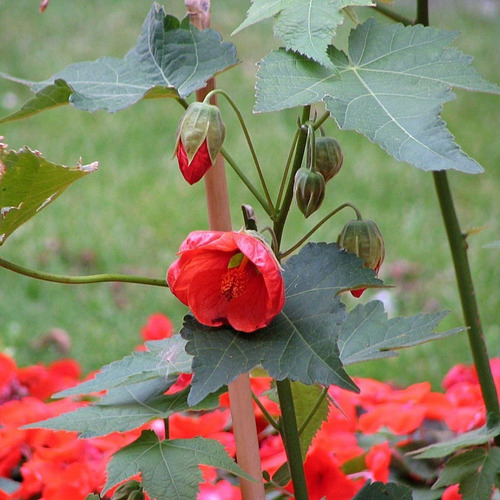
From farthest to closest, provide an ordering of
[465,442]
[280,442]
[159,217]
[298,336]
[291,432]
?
[159,217] → [280,442] → [465,442] → [291,432] → [298,336]

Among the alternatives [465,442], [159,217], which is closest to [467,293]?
[465,442]

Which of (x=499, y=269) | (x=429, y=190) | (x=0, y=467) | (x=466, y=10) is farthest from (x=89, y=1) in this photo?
(x=0, y=467)

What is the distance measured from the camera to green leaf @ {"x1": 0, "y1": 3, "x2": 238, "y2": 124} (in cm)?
68

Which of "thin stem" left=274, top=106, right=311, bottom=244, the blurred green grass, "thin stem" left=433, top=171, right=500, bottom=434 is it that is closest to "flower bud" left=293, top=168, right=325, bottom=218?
"thin stem" left=274, top=106, right=311, bottom=244

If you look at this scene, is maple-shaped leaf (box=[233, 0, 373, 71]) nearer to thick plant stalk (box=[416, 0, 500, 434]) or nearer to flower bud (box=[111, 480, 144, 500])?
thick plant stalk (box=[416, 0, 500, 434])

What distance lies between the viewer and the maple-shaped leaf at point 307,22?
62 centimetres

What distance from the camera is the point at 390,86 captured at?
644mm

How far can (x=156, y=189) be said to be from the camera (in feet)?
10.4

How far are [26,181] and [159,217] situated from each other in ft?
7.54

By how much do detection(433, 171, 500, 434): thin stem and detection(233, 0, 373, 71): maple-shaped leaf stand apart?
0.29 meters

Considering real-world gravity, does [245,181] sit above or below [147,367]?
above

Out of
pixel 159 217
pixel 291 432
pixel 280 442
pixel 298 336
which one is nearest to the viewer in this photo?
pixel 298 336

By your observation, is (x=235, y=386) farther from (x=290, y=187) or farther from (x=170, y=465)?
(x=290, y=187)

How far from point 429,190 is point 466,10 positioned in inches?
118
